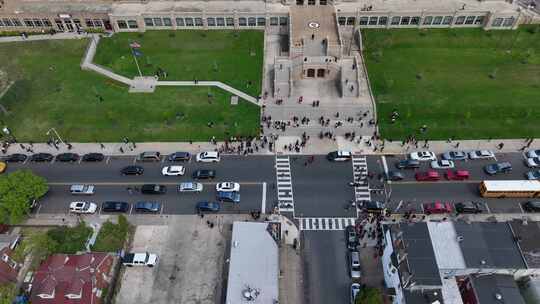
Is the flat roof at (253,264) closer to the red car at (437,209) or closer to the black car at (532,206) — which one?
the red car at (437,209)

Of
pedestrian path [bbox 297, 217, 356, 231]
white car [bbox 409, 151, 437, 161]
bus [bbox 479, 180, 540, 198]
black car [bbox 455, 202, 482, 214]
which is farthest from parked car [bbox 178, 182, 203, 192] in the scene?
bus [bbox 479, 180, 540, 198]

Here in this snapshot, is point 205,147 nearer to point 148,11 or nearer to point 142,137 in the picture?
point 142,137

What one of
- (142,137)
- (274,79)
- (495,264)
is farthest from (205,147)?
(495,264)

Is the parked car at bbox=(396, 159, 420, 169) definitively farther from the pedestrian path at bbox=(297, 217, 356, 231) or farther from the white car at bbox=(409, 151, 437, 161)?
the pedestrian path at bbox=(297, 217, 356, 231)

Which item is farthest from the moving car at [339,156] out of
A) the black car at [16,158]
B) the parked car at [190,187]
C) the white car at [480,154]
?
the black car at [16,158]

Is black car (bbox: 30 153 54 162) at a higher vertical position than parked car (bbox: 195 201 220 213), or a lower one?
higher

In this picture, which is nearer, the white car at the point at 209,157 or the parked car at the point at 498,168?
the parked car at the point at 498,168

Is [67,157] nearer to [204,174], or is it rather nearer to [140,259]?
[204,174]
